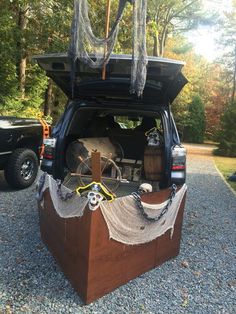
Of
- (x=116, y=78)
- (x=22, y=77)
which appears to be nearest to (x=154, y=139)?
(x=116, y=78)

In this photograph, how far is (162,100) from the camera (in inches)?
165

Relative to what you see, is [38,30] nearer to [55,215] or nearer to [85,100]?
[85,100]

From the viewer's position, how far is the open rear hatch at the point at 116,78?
347 centimetres

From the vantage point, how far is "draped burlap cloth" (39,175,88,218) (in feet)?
9.78

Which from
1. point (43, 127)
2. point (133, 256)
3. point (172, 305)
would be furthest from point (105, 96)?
point (43, 127)

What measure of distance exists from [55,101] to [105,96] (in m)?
15.6

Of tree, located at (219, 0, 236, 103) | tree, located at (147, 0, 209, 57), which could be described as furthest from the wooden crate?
tree, located at (219, 0, 236, 103)

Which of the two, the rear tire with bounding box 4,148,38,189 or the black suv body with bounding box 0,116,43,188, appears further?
the rear tire with bounding box 4,148,38,189

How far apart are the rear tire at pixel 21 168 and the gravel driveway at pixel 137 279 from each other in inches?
35.8

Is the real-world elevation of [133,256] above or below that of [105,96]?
below

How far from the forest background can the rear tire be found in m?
3.18

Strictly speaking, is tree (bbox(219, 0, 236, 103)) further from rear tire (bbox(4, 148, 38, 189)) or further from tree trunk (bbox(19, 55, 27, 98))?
rear tire (bbox(4, 148, 38, 189))

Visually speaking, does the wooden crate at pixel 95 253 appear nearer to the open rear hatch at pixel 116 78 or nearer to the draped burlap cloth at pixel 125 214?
the draped burlap cloth at pixel 125 214

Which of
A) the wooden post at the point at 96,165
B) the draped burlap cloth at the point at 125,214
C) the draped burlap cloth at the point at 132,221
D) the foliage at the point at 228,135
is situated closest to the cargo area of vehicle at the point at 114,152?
the draped burlap cloth at the point at 125,214
